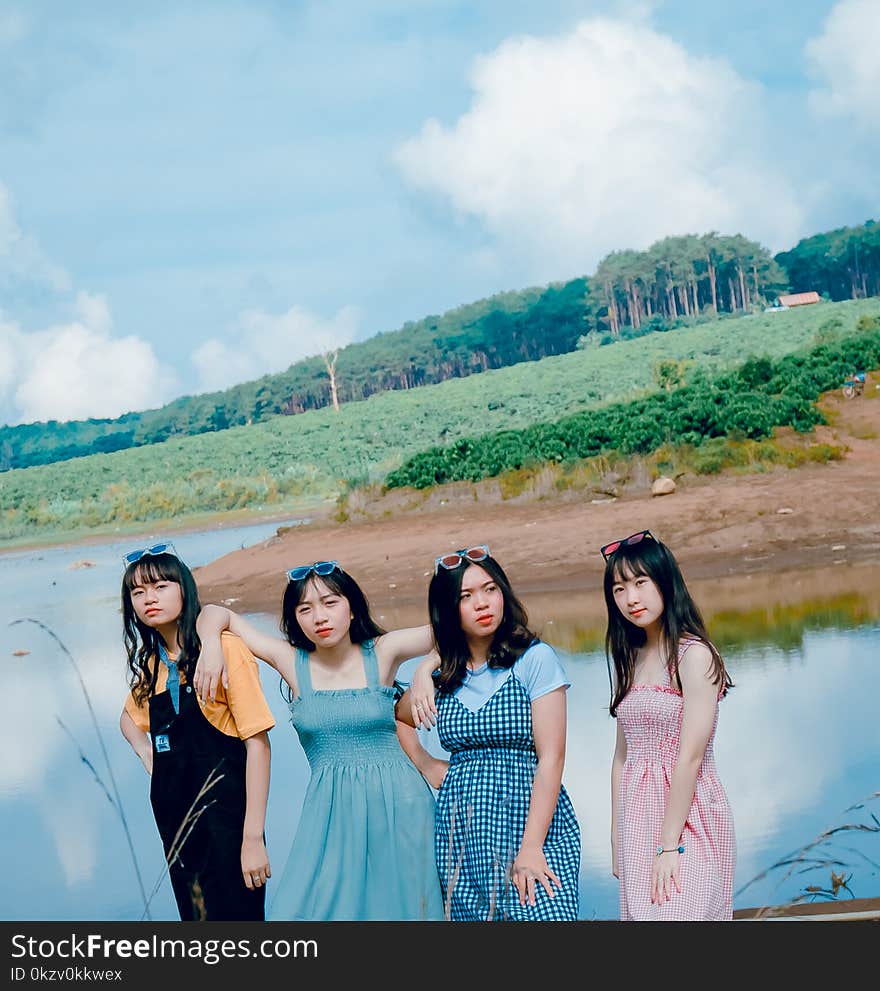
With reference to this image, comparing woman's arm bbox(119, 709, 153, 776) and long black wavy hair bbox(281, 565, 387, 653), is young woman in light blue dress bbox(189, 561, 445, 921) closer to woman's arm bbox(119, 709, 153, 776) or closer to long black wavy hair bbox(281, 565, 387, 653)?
long black wavy hair bbox(281, 565, 387, 653)

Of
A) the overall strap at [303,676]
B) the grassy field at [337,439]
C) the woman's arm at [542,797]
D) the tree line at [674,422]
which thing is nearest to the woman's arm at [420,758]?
the overall strap at [303,676]

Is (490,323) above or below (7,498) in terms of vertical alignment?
above

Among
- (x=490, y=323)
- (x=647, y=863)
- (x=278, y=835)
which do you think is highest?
(x=490, y=323)

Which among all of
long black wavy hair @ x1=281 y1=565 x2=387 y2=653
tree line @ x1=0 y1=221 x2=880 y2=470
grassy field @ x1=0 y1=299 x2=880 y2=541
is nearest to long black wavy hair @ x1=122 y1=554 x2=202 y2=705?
long black wavy hair @ x1=281 y1=565 x2=387 y2=653

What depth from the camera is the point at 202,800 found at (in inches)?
129

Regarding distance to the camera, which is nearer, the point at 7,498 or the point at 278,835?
the point at 278,835

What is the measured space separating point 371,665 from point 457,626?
0.89 ft

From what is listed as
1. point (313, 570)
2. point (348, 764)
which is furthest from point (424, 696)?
point (313, 570)

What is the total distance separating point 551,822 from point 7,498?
36256 mm

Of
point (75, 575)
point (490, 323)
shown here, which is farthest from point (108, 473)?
point (490, 323)

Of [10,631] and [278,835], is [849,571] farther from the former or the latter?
[10,631]
